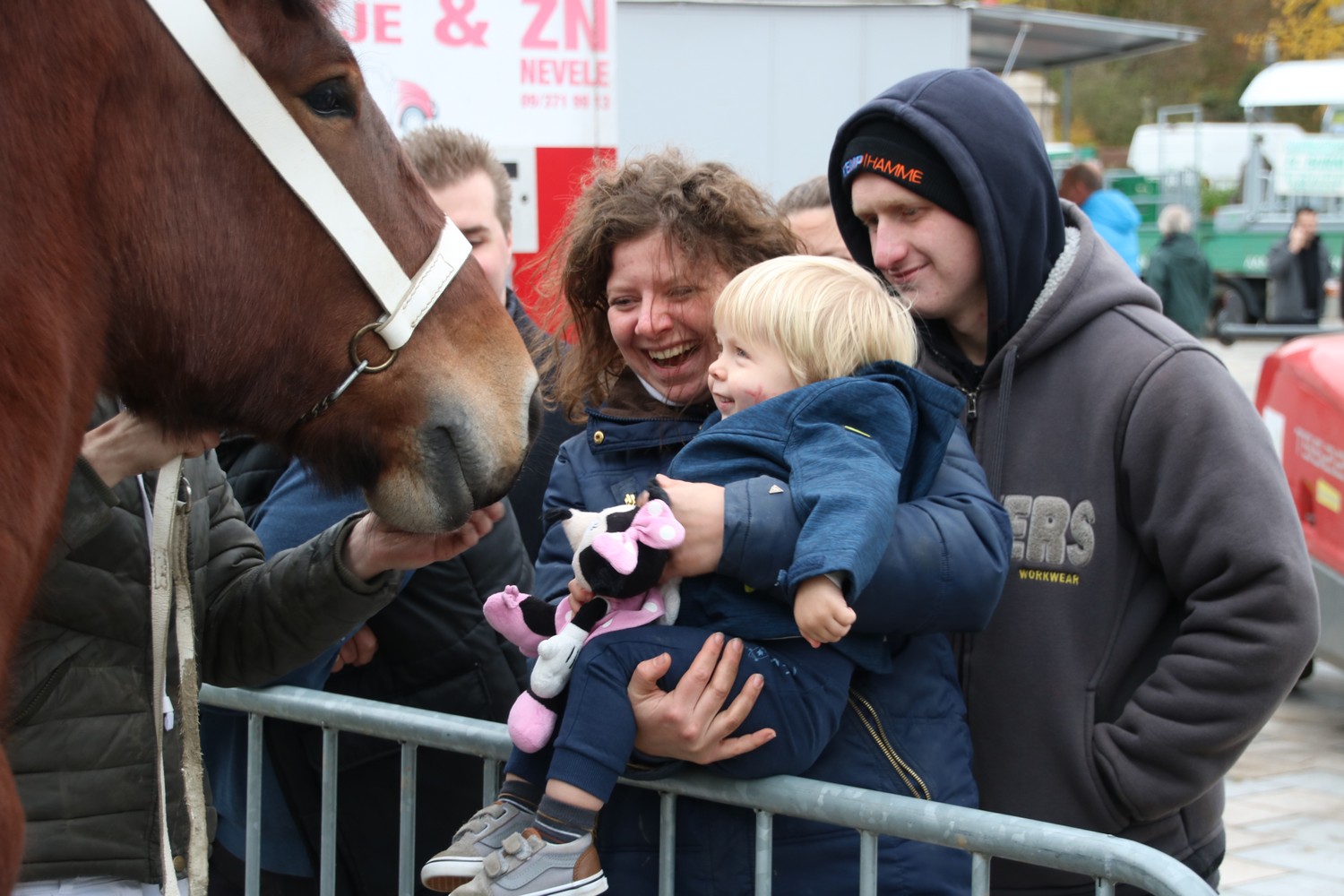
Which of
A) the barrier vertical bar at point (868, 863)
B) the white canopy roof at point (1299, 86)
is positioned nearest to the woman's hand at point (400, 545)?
the barrier vertical bar at point (868, 863)

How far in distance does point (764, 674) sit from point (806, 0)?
22.9 feet

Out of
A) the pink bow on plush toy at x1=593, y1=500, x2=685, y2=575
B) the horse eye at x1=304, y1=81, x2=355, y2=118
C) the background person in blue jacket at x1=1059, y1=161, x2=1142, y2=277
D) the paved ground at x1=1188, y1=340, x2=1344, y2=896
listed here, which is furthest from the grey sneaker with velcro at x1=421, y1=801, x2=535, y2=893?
the background person in blue jacket at x1=1059, y1=161, x2=1142, y2=277

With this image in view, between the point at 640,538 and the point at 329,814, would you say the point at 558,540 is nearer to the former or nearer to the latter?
the point at 640,538

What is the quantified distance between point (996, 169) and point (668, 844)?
1212mm

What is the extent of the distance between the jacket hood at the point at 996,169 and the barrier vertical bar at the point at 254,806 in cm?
152

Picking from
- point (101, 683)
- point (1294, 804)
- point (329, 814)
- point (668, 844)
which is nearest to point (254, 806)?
point (329, 814)

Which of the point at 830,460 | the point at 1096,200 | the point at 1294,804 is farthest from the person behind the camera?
the point at 1096,200

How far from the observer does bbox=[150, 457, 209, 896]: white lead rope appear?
2.03 meters

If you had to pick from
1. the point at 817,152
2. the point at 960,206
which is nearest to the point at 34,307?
the point at 960,206

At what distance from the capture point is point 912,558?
182cm

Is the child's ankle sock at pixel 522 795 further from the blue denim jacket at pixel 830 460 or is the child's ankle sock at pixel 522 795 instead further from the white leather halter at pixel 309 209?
the white leather halter at pixel 309 209

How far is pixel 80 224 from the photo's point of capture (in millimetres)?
1518

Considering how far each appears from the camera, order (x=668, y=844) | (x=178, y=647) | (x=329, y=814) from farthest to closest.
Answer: (x=329, y=814), (x=178, y=647), (x=668, y=844)

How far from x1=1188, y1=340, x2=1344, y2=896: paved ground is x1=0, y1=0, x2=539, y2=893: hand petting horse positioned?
3723 mm
